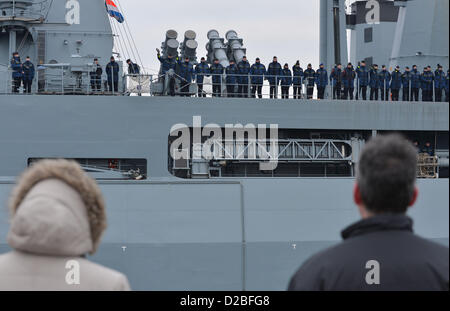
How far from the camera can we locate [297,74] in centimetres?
1677

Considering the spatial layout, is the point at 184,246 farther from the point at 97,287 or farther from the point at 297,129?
the point at 97,287

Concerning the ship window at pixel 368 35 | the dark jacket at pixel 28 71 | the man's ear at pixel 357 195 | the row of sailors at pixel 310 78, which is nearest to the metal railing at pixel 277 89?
the row of sailors at pixel 310 78

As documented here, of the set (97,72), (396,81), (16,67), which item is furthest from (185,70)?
(396,81)

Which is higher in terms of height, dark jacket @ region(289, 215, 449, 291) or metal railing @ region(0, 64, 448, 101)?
metal railing @ region(0, 64, 448, 101)

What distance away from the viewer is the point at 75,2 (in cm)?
1620

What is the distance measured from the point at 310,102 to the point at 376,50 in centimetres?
897

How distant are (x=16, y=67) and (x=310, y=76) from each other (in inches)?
245

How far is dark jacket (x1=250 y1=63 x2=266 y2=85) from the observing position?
16.2 m

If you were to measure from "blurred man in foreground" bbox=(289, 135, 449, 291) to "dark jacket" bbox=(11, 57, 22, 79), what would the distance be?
12.6 meters

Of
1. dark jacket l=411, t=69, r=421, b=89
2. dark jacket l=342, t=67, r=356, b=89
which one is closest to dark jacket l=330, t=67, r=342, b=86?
dark jacket l=342, t=67, r=356, b=89

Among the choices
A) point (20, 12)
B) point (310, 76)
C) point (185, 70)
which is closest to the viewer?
point (20, 12)

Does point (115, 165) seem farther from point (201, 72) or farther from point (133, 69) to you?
point (201, 72)

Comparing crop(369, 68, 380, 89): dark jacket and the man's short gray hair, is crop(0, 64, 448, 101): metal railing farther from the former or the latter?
the man's short gray hair

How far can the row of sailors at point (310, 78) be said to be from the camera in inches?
626
